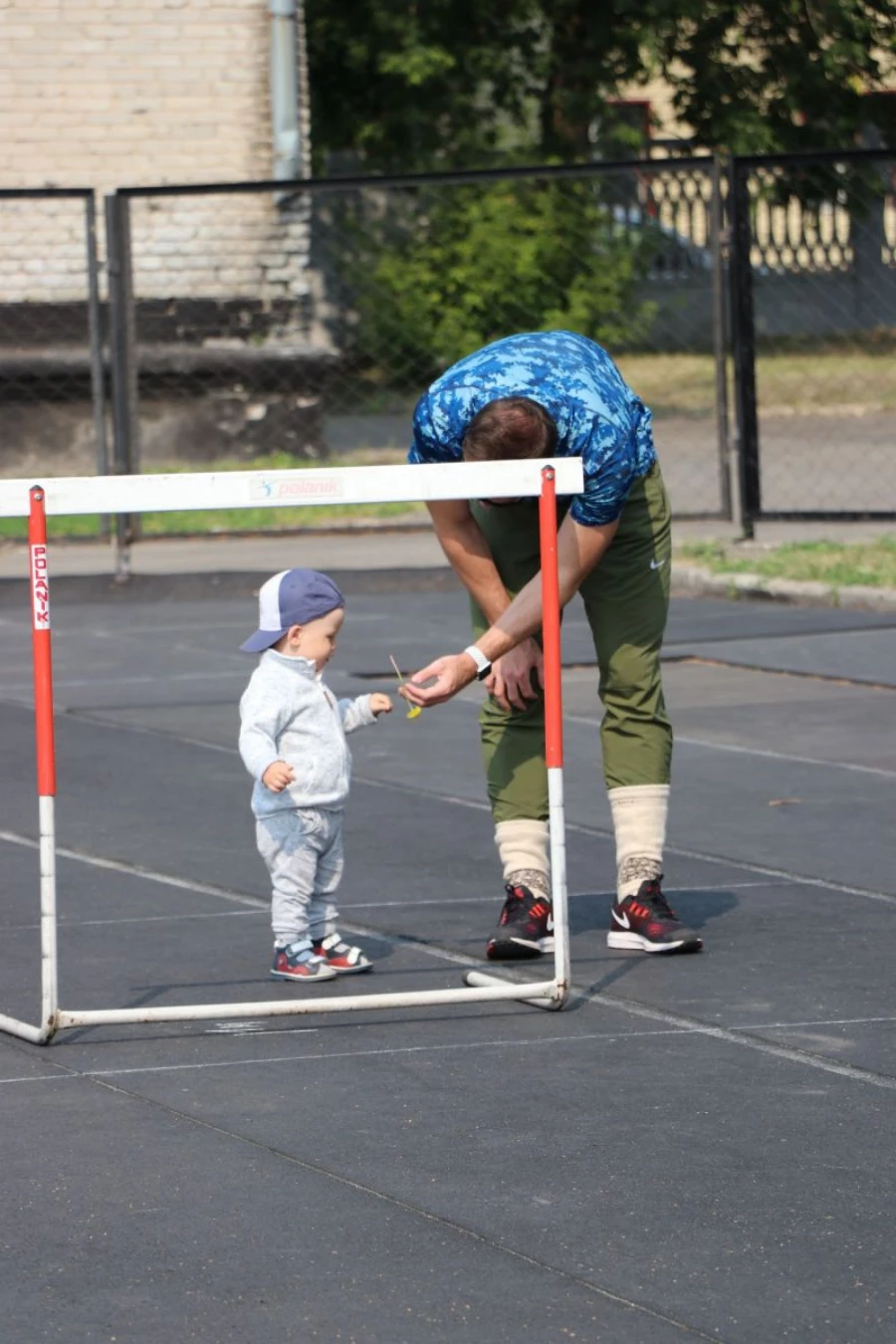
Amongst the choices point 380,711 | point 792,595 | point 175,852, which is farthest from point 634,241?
point 380,711

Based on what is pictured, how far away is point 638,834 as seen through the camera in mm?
5871

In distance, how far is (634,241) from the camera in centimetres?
1864

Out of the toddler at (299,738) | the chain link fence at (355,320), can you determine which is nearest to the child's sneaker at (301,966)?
the toddler at (299,738)

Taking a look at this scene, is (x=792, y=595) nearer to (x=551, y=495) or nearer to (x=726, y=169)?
(x=726, y=169)

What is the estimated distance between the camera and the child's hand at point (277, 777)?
5.20 m

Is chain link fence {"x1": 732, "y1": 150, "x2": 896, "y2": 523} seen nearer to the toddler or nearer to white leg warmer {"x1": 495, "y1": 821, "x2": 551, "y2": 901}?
white leg warmer {"x1": 495, "y1": 821, "x2": 551, "y2": 901}

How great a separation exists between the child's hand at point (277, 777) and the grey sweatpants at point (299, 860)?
0.76ft

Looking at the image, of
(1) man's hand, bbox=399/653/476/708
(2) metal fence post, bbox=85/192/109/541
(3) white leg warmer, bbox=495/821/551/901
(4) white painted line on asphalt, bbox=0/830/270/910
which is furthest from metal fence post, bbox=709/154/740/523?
(1) man's hand, bbox=399/653/476/708

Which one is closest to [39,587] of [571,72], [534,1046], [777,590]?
[534,1046]

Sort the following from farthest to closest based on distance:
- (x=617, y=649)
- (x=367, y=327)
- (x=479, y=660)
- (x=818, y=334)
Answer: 1. (x=367, y=327)
2. (x=818, y=334)
3. (x=617, y=649)
4. (x=479, y=660)

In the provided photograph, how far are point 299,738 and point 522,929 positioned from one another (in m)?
0.75

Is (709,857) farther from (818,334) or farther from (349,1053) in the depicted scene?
(818,334)

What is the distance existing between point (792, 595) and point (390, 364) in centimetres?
845

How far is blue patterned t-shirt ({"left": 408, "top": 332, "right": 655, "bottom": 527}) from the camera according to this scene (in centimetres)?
541
